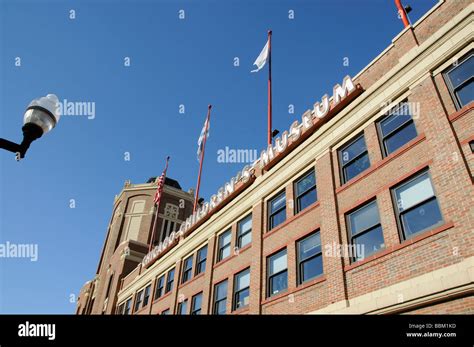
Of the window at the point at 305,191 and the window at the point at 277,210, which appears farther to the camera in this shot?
the window at the point at 277,210

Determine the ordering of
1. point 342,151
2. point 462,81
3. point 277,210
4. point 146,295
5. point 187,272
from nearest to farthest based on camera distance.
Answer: point 462,81 → point 342,151 → point 277,210 → point 187,272 → point 146,295

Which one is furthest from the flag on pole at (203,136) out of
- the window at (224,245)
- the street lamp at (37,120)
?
the street lamp at (37,120)

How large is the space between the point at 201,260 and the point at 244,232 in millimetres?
4888

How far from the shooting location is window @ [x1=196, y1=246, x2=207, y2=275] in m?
21.7

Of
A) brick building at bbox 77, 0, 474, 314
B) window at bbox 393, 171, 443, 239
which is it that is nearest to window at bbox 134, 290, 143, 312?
brick building at bbox 77, 0, 474, 314

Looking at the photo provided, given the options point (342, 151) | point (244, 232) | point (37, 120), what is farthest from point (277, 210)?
point (37, 120)

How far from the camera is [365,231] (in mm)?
11492

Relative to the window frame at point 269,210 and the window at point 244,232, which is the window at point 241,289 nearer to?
the window at point 244,232

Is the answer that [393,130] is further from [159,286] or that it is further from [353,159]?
[159,286]

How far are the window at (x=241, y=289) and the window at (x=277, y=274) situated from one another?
1.76 meters

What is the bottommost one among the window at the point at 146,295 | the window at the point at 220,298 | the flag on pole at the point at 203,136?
the window at the point at 220,298

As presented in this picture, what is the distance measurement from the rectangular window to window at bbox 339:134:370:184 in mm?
880

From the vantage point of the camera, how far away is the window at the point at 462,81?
400 inches

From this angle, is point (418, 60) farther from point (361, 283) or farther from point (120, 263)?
point (120, 263)
